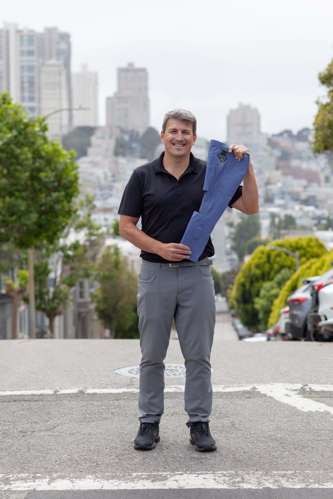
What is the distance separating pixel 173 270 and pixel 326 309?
858 cm

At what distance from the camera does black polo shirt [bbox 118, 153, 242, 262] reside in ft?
19.7

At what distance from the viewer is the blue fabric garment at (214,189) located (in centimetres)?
590

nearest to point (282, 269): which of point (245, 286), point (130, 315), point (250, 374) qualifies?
point (245, 286)

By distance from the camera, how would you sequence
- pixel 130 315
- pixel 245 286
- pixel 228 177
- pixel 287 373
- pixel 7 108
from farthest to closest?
pixel 245 286, pixel 130 315, pixel 7 108, pixel 287 373, pixel 228 177

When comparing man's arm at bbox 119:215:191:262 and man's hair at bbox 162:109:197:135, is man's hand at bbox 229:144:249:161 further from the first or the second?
man's arm at bbox 119:215:191:262

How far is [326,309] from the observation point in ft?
47.0

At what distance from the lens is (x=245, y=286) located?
69.2 metres

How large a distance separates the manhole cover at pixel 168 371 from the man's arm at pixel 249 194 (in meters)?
3.47

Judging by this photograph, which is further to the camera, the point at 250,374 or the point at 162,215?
the point at 250,374

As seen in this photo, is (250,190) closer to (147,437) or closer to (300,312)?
(147,437)

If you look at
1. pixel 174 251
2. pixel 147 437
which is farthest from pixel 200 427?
pixel 174 251

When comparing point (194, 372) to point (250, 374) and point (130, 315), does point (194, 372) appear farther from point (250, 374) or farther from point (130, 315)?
point (130, 315)

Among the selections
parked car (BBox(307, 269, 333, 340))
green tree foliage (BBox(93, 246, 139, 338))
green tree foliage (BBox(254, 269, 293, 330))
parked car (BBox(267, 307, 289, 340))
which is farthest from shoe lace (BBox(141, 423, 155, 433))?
green tree foliage (BBox(254, 269, 293, 330))

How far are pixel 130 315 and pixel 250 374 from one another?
55.1 meters
